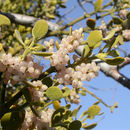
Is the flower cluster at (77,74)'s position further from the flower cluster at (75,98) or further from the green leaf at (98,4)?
the green leaf at (98,4)

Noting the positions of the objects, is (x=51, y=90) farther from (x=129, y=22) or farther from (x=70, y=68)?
(x=129, y=22)

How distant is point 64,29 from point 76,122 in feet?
3.41

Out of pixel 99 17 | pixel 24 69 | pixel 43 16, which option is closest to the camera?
pixel 24 69

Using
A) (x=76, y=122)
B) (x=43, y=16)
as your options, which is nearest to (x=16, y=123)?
(x=76, y=122)

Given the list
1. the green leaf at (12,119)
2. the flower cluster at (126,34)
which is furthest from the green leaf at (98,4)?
the green leaf at (12,119)

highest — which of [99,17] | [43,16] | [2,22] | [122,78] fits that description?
[2,22]

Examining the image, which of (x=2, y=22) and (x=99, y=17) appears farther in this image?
(x=99, y=17)

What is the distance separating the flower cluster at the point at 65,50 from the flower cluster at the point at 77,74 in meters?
0.02

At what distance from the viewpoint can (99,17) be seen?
1391 millimetres

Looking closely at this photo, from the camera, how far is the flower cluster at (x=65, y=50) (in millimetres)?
490

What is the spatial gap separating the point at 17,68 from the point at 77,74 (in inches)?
5.3

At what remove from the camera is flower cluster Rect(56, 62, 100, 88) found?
500mm

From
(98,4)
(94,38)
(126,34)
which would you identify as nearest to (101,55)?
(94,38)

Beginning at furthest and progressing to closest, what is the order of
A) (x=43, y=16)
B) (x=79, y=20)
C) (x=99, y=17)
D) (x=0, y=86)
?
(x=43, y=16) < (x=79, y=20) < (x=99, y=17) < (x=0, y=86)
